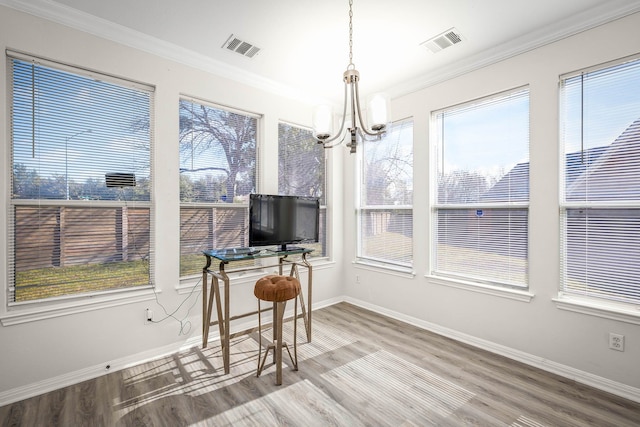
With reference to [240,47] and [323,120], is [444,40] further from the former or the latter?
[240,47]

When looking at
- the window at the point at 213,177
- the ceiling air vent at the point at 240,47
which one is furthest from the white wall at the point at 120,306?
the ceiling air vent at the point at 240,47

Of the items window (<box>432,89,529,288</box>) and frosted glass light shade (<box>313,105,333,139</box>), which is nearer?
frosted glass light shade (<box>313,105,333,139</box>)

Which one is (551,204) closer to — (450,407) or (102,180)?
(450,407)

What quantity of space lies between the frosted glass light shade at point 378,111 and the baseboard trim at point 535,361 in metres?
2.47

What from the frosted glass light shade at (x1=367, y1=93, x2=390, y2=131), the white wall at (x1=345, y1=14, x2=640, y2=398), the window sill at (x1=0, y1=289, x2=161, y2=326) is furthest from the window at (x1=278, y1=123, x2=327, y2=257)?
the frosted glass light shade at (x1=367, y1=93, x2=390, y2=131)

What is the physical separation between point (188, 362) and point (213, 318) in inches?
20.0

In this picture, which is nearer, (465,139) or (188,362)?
(188,362)

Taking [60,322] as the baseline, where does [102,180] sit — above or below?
above

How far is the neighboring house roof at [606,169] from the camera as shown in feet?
7.32

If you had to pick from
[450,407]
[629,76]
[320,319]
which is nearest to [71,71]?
[320,319]

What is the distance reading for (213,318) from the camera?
3.12 meters

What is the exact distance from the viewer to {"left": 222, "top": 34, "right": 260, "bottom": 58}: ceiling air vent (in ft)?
8.86

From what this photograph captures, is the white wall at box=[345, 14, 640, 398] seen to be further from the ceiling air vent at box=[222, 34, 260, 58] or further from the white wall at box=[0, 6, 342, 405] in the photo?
the white wall at box=[0, 6, 342, 405]

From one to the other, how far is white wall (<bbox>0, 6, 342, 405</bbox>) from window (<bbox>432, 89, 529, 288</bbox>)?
2.29 metres
